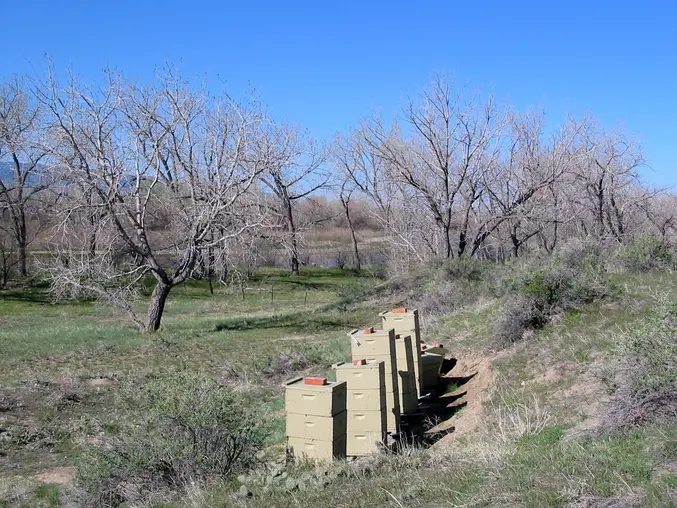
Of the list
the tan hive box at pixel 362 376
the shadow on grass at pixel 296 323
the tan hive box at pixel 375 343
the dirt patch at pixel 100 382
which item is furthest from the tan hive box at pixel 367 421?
the shadow on grass at pixel 296 323

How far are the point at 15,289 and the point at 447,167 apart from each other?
25.1 meters

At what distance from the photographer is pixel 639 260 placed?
55.0 feet

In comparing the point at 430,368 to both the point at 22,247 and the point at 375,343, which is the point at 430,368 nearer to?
the point at 375,343

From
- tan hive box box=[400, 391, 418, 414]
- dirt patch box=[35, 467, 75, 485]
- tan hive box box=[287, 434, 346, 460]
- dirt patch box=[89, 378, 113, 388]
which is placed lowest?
dirt patch box=[35, 467, 75, 485]

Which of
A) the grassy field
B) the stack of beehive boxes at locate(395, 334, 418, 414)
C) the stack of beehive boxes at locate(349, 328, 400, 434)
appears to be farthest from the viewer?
the stack of beehive boxes at locate(395, 334, 418, 414)

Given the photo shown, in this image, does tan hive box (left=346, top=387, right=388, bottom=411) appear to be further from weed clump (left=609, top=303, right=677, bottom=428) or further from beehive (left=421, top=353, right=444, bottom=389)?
beehive (left=421, top=353, right=444, bottom=389)

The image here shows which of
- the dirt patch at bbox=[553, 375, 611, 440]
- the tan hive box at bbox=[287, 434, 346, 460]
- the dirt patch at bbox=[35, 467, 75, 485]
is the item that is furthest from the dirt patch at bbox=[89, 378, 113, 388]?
the dirt patch at bbox=[553, 375, 611, 440]

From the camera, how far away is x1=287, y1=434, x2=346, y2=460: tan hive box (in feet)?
24.9

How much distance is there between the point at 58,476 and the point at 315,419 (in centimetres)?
421

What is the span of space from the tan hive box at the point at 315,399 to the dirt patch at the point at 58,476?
3.50m

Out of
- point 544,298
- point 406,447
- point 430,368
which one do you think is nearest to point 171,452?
point 406,447

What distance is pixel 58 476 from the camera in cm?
937

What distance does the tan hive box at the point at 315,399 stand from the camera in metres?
7.53

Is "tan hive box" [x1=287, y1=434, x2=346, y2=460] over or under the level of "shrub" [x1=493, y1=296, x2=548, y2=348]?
under
